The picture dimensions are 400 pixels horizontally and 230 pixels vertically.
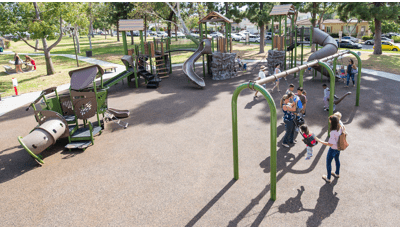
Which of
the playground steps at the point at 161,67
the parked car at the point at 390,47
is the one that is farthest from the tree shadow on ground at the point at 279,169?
the parked car at the point at 390,47

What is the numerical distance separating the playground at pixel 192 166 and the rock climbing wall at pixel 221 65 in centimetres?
625

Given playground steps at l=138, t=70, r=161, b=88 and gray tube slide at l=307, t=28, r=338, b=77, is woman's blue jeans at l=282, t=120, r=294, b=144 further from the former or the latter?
playground steps at l=138, t=70, r=161, b=88

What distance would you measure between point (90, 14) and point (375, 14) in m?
36.9

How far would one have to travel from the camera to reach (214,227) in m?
5.42

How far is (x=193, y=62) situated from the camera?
18703mm

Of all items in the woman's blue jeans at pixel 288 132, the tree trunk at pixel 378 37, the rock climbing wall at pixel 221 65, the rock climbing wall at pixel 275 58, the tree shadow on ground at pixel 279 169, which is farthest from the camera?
the tree trunk at pixel 378 37

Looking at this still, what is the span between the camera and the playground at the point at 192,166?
229 inches

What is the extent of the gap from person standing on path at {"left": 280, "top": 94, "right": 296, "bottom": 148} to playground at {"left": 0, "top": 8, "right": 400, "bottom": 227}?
0.27 m

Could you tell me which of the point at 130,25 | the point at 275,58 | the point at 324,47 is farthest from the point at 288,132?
the point at 130,25

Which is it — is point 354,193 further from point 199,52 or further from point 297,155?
point 199,52

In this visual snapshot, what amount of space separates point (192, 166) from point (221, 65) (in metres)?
12.5

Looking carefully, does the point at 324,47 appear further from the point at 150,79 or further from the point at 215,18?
the point at 150,79

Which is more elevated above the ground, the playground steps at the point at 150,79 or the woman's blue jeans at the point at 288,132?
the playground steps at the point at 150,79

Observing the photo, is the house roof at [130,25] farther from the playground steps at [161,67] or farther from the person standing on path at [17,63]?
the person standing on path at [17,63]
